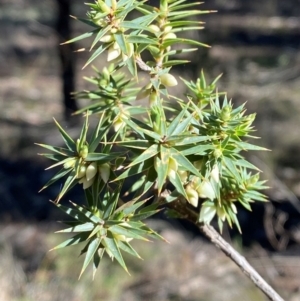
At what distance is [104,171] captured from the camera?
0.80 meters

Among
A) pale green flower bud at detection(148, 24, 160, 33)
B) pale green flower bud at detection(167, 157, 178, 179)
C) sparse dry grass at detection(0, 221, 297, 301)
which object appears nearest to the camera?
pale green flower bud at detection(167, 157, 178, 179)

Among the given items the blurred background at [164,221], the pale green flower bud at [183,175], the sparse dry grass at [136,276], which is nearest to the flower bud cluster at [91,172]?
the pale green flower bud at [183,175]

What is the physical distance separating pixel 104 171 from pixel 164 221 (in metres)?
3.91

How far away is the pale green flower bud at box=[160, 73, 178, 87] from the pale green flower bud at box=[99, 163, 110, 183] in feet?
0.59

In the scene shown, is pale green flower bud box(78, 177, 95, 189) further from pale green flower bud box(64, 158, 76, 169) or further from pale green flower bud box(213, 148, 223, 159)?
pale green flower bud box(213, 148, 223, 159)

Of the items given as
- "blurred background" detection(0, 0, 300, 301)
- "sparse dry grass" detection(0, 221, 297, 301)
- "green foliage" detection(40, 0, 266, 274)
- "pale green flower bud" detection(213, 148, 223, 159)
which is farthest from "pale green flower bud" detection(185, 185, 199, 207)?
"sparse dry grass" detection(0, 221, 297, 301)

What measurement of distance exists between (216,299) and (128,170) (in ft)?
9.95

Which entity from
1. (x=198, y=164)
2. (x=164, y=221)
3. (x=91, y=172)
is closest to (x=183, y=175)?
(x=198, y=164)

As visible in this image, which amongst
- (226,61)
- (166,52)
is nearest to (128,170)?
(166,52)

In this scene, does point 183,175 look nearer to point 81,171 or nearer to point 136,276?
point 81,171

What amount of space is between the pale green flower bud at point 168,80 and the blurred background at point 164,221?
1414 mm

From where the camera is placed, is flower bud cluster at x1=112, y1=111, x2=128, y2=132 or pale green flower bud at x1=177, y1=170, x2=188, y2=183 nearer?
pale green flower bud at x1=177, y1=170, x2=188, y2=183

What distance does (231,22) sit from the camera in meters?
9.51

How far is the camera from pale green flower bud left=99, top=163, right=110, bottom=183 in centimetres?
80
